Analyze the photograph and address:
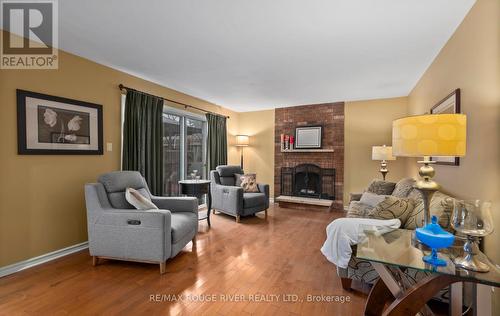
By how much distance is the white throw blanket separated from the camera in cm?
190

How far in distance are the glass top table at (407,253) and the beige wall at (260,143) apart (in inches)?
165

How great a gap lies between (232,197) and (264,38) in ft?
8.62

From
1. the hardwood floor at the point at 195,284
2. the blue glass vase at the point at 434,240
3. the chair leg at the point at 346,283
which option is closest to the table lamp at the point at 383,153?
the hardwood floor at the point at 195,284

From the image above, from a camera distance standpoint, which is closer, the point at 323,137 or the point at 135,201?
the point at 135,201

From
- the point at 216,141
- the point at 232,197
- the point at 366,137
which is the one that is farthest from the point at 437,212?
the point at 216,141

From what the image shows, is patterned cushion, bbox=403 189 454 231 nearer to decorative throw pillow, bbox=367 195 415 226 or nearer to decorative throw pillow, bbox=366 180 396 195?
decorative throw pillow, bbox=367 195 415 226

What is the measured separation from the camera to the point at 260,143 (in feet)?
19.8

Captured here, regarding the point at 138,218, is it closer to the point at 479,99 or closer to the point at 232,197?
the point at 232,197

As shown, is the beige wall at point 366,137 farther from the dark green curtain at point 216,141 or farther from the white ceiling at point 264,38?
the dark green curtain at point 216,141

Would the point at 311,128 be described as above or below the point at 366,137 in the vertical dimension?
above

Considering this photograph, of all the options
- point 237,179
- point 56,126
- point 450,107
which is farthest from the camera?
point 237,179

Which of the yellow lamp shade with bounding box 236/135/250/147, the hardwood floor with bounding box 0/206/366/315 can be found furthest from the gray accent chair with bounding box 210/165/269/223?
the yellow lamp shade with bounding box 236/135/250/147

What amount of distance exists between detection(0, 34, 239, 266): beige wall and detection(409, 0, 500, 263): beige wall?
3.91m

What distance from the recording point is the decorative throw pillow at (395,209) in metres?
2.00
